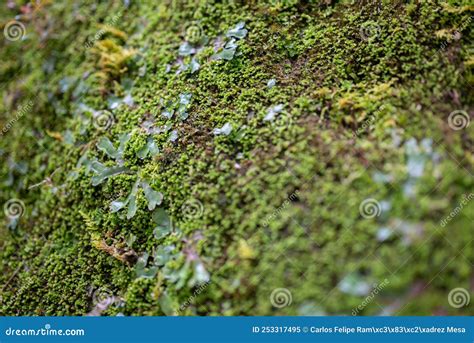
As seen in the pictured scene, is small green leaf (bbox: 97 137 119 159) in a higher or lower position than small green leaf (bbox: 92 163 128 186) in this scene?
higher

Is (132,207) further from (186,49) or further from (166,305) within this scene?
(186,49)

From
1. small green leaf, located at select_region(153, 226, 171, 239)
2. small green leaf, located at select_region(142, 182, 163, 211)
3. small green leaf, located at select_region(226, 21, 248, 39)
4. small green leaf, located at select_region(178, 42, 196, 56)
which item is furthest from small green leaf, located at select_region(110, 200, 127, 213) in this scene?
small green leaf, located at select_region(226, 21, 248, 39)

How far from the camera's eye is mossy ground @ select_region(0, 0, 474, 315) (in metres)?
2.70

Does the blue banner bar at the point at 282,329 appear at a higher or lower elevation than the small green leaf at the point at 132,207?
lower

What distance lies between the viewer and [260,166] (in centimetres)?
301

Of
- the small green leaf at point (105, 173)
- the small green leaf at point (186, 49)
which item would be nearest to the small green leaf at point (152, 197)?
the small green leaf at point (105, 173)

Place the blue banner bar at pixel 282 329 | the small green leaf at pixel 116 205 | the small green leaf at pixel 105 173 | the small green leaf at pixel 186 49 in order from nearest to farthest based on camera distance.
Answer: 1. the blue banner bar at pixel 282 329
2. the small green leaf at pixel 116 205
3. the small green leaf at pixel 105 173
4. the small green leaf at pixel 186 49

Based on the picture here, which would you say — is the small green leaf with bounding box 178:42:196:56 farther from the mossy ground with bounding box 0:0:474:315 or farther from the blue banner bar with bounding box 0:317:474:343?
the blue banner bar with bounding box 0:317:474:343

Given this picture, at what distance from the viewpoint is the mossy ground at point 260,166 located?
2699 mm

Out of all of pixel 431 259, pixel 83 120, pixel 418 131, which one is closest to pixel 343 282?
pixel 431 259

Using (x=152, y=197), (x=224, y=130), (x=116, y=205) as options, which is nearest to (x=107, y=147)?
(x=116, y=205)

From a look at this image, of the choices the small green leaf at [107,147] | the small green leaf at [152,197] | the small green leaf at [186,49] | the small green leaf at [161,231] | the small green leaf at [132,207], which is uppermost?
the small green leaf at [186,49]

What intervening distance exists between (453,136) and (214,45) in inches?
77.5

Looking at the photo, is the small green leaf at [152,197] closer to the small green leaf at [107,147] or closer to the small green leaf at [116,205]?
the small green leaf at [116,205]
